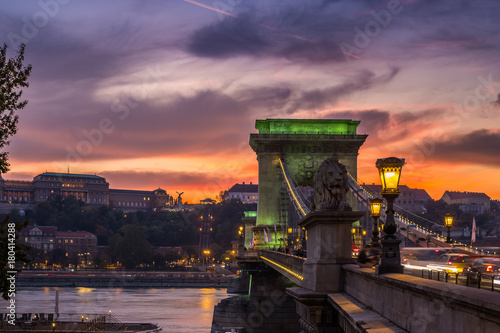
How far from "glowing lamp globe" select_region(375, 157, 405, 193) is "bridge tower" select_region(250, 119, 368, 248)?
5417 centimetres

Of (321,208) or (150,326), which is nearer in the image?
(321,208)

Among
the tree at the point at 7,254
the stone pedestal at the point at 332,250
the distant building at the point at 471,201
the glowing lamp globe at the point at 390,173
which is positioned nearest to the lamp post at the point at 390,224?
the glowing lamp globe at the point at 390,173

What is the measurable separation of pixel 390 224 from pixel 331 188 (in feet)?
12.3

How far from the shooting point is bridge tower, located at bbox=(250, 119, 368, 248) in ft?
224

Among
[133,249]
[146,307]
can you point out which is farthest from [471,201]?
[146,307]

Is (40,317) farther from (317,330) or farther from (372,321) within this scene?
(372,321)

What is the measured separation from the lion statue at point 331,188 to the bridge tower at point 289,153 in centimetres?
5069

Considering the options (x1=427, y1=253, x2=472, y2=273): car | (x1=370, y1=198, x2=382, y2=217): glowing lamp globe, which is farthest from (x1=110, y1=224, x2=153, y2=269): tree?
(x1=427, y1=253, x2=472, y2=273): car

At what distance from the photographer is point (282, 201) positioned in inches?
2739

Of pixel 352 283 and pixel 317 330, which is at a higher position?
pixel 352 283

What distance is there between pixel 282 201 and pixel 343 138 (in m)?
Result: 7.54

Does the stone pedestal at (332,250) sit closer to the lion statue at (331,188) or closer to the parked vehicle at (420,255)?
the lion statue at (331,188)

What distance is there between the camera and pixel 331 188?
16.5 metres

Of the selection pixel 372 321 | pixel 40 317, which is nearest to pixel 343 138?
pixel 40 317
